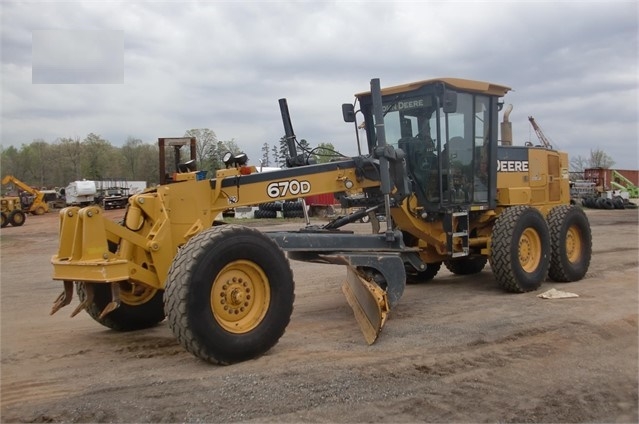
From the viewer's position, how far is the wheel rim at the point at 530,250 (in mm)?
8375

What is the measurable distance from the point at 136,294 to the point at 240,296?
5.50 feet

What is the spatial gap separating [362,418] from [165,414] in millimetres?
1340

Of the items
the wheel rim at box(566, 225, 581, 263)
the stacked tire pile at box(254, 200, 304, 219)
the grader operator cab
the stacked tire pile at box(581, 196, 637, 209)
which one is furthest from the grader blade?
the stacked tire pile at box(581, 196, 637, 209)

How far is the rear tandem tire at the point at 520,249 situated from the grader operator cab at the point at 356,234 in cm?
2

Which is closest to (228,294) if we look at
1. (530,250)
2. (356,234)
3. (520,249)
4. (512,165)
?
(356,234)

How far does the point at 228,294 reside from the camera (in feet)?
16.5

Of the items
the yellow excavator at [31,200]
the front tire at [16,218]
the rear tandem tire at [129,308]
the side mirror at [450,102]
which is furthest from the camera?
the yellow excavator at [31,200]

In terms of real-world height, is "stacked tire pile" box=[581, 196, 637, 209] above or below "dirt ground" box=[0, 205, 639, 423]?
above

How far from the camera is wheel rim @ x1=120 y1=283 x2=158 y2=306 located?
608 cm

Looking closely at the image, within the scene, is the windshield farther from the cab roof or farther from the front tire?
the front tire

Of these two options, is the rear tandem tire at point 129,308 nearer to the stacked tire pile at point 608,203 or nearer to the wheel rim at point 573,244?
the wheel rim at point 573,244

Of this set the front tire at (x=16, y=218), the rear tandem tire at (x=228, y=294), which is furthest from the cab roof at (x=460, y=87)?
the front tire at (x=16, y=218)

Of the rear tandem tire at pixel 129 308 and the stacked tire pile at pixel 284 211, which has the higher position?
the stacked tire pile at pixel 284 211

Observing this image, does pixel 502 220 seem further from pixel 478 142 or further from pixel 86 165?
pixel 86 165
